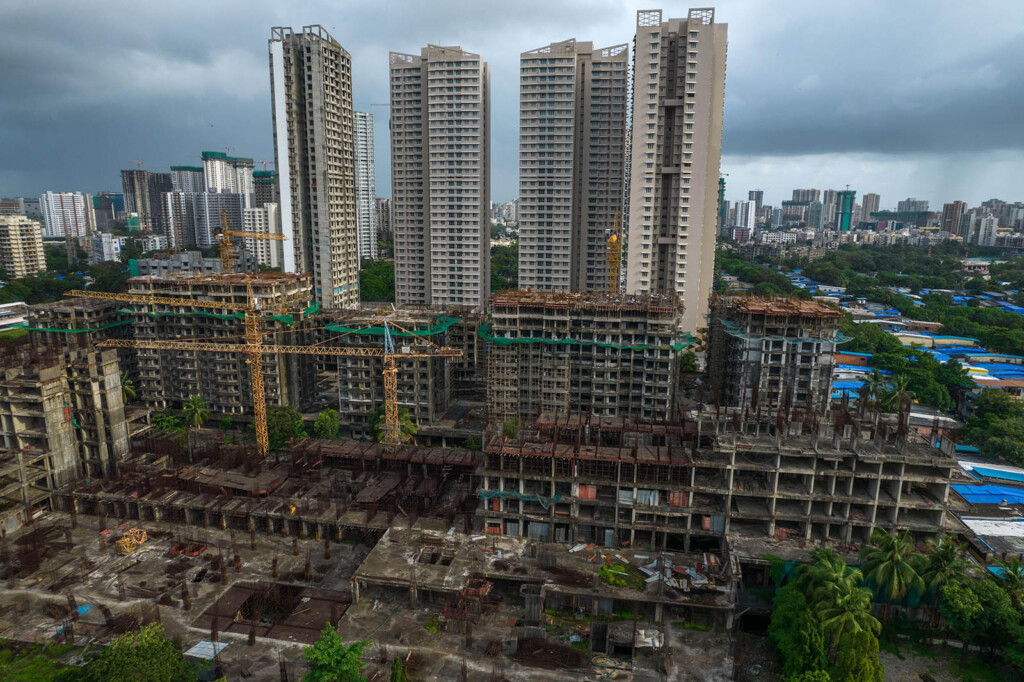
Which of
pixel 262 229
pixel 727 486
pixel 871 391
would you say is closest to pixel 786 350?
pixel 871 391

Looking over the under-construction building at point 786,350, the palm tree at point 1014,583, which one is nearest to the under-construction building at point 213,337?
the under-construction building at point 786,350

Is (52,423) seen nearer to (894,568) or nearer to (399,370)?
(399,370)

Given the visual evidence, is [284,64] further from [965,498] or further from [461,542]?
[965,498]

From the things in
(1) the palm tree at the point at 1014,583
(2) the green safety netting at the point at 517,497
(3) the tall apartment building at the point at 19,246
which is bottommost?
(1) the palm tree at the point at 1014,583

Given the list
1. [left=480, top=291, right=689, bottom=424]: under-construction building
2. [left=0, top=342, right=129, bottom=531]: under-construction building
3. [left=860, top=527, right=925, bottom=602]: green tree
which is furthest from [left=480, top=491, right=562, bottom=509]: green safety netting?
[left=0, top=342, right=129, bottom=531]: under-construction building

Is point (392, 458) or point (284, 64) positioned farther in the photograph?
point (284, 64)

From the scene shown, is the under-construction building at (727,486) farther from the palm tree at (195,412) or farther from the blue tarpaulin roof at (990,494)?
the palm tree at (195,412)

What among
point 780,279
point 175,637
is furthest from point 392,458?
point 780,279
